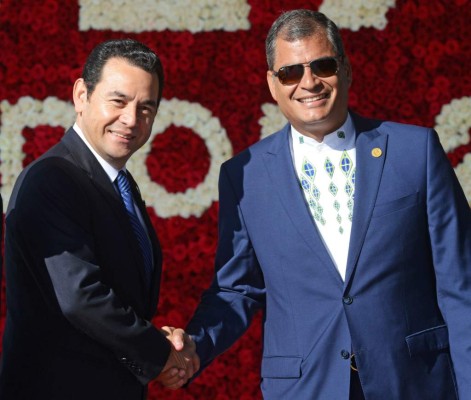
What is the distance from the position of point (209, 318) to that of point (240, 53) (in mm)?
1898

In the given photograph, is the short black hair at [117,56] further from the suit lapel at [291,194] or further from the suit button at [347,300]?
the suit button at [347,300]

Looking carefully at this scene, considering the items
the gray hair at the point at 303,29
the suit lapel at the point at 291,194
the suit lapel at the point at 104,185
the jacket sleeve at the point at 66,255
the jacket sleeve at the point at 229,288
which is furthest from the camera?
the jacket sleeve at the point at 229,288

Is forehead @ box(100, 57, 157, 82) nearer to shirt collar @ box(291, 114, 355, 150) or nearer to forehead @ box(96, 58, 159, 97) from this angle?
forehead @ box(96, 58, 159, 97)

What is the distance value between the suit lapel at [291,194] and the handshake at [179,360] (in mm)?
520

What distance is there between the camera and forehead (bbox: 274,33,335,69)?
3191 millimetres

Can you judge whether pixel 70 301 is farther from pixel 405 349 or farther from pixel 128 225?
pixel 405 349

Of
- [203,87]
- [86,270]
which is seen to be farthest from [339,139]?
[203,87]

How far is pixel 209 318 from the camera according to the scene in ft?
11.0

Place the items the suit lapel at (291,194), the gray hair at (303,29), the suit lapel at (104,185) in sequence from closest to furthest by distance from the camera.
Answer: the suit lapel at (104,185), the suit lapel at (291,194), the gray hair at (303,29)

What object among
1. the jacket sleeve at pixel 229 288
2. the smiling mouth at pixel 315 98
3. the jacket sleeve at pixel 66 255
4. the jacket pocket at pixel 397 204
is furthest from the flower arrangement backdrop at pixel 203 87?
the jacket sleeve at pixel 66 255

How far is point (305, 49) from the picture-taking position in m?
3.19

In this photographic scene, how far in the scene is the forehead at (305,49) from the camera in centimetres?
319

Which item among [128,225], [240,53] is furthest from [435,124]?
[128,225]

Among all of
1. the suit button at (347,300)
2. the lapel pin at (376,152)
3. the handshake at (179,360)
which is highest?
the lapel pin at (376,152)
